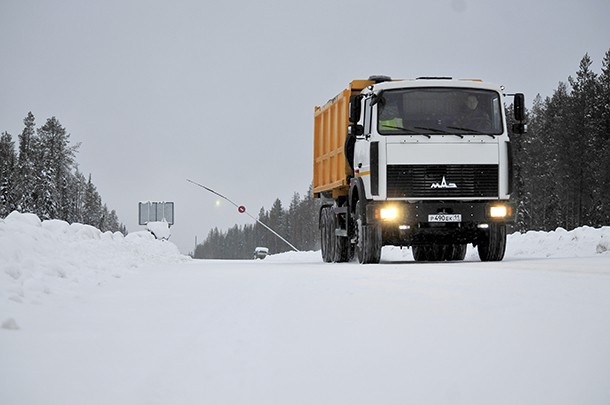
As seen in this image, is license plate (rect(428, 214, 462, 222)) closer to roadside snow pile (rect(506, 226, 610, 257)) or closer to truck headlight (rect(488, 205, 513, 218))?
truck headlight (rect(488, 205, 513, 218))

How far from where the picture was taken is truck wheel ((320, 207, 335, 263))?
62.2 ft

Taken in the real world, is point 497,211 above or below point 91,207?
below

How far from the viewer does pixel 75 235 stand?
41.7 feet

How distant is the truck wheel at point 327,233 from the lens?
62.2 feet

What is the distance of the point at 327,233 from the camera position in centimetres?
1947

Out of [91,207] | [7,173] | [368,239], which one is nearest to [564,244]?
[368,239]

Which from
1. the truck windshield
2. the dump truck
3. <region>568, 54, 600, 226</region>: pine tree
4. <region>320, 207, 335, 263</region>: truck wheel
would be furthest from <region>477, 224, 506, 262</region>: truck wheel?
<region>568, 54, 600, 226</region>: pine tree

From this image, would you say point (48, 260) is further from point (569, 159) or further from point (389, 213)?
point (569, 159)

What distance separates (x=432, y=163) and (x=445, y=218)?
1.03 meters

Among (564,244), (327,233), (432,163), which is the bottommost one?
(564,244)

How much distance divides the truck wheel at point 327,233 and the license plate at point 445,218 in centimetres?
465

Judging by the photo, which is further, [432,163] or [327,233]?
[327,233]

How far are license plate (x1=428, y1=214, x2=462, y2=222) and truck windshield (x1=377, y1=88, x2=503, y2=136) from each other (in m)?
1.47

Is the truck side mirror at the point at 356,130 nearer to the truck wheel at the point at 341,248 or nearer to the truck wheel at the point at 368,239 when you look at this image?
the truck wheel at the point at 368,239
